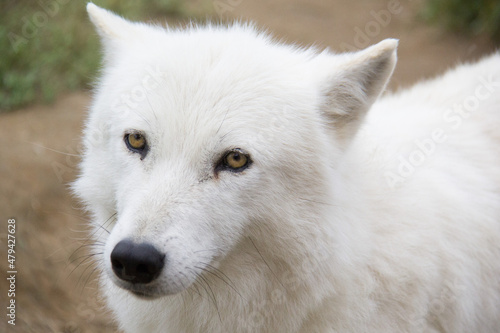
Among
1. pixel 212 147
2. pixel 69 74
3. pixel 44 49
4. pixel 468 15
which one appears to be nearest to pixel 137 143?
pixel 212 147

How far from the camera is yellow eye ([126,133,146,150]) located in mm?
2828

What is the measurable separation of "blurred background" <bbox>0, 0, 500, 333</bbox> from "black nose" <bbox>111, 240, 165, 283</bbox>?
105 centimetres

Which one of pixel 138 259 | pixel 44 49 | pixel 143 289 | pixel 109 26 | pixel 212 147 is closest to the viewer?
pixel 138 259

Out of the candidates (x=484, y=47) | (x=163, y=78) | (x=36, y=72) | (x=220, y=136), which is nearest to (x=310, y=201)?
(x=220, y=136)

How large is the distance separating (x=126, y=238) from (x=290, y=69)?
1379 mm

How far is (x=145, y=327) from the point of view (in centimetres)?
315

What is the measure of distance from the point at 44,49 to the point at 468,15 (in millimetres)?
7025

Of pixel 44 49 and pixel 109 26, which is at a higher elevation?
pixel 109 26

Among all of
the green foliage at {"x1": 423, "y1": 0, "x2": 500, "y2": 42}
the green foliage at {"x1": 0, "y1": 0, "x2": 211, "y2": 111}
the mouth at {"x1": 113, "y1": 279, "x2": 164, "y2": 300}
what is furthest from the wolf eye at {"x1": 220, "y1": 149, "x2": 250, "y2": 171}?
the green foliage at {"x1": 423, "y1": 0, "x2": 500, "y2": 42}

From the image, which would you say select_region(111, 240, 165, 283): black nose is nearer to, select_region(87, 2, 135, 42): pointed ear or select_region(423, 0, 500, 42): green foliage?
select_region(87, 2, 135, 42): pointed ear

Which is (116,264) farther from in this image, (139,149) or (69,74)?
(69,74)

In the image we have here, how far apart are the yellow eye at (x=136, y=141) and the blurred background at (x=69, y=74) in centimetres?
103

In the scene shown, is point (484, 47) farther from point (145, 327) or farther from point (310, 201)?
point (145, 327)

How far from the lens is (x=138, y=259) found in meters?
2.41
